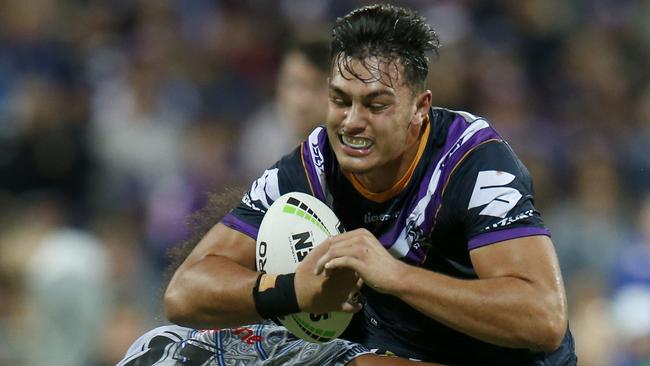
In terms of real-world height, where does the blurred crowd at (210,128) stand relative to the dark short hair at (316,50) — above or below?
below


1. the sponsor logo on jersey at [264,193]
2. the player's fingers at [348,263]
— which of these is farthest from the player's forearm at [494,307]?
the sponsor logo on jersey at [264,193]

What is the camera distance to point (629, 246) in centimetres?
805

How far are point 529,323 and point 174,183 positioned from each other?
574cm

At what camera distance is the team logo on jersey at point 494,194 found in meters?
3.88

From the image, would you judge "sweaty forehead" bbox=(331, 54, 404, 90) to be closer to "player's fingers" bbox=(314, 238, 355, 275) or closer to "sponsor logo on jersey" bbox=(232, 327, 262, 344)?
"player's fingers" bbox=(314, 238, 355, 275)

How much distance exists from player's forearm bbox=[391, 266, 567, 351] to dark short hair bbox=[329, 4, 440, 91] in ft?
2.36

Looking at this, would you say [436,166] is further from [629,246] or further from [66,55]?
[66,55]

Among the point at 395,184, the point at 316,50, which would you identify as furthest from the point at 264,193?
the point at 316,50

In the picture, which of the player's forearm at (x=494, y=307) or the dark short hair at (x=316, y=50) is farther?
the dark short hair at (x=316, y=50)

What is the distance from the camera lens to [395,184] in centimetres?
423

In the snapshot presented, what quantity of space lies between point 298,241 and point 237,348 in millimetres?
575

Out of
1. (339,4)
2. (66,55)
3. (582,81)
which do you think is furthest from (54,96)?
(582,81)

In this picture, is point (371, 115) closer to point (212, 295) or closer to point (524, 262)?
point (524, 262)

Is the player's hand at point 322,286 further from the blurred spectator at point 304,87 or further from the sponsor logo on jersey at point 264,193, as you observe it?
the blurred spectator at point 304,87
